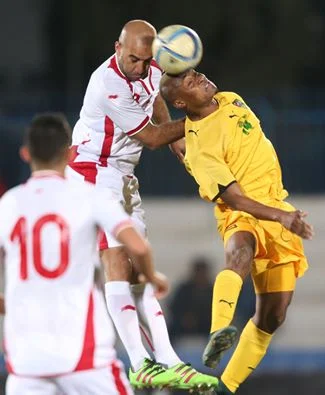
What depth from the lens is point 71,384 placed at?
20.4 ft

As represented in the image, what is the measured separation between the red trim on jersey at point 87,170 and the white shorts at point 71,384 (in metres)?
2.12

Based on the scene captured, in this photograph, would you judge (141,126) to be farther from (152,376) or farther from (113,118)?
(152,376)

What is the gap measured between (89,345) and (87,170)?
2133 millimetres

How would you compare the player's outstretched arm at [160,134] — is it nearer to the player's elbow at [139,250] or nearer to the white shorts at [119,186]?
the white shorts at [119,186]

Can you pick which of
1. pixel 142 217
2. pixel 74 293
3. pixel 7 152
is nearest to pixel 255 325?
pixel 142 217

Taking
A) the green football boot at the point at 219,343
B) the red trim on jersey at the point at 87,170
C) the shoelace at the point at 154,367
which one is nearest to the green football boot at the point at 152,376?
the shoelace at the point at 154,367

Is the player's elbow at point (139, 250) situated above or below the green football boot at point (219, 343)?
above

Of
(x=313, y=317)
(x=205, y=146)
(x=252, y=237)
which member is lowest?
(x=313, y=317)

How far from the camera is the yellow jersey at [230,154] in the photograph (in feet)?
25.4

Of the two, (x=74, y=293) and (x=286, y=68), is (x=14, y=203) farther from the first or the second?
(x=286, y=68)

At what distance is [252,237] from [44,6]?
9.79 metres

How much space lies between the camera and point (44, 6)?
56.2ft

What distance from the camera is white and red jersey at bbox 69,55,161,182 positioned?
798 centimetres

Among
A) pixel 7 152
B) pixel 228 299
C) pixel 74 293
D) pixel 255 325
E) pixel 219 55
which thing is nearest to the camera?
pixel 74 293
